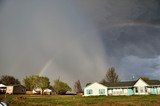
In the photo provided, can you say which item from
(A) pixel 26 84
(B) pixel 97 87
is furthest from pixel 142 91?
(A) pixel 26 84

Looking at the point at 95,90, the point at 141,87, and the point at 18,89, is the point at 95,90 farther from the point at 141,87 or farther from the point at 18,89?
the point at 18,89

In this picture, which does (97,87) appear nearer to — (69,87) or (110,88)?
(110,88)

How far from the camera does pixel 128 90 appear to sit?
263 feet

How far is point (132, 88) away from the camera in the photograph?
8081 cm

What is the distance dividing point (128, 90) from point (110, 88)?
6918mm

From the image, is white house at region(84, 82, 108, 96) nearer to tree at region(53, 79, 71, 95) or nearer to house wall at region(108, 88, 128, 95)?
house wall at region(108, 88, 128, 95)

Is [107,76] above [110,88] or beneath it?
above

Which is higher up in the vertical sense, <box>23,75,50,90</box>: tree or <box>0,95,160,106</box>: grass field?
<box>23,75,50,90</box>: tree

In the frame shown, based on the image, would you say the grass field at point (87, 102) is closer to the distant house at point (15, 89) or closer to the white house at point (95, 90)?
the white house at point (95, 90)

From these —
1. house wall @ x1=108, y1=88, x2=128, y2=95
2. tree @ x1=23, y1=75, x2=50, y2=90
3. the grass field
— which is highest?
tree @ x1=23, y1=75, x2=50, y2=90

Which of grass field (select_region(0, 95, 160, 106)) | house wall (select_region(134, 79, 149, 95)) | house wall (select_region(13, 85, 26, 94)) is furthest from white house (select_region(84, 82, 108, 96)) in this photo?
house wall (select_region(13, 85, 26, 94))

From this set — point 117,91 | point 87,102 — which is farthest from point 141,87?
point 87,102

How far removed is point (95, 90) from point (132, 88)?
47.4 feet

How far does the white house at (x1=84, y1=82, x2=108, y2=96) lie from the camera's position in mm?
80562
